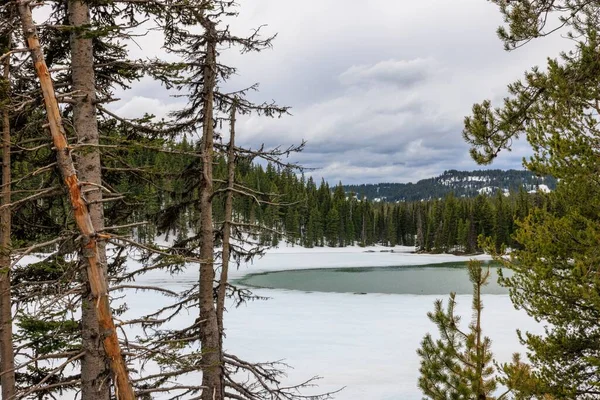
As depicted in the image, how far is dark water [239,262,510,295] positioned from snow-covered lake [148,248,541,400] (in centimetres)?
306

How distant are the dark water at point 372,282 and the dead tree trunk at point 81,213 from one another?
25.2 m

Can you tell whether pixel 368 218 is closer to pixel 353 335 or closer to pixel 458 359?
pixel 353 335

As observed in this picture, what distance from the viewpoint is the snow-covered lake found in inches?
452

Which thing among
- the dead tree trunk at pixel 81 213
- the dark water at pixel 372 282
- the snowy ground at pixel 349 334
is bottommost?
the dark water at pixel 372 282

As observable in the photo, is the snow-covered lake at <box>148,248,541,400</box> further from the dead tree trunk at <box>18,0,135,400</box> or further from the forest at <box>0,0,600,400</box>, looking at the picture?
the dead tree trunk at <box>18,0,135,400</box>

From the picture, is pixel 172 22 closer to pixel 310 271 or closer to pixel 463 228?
pixel 310 271

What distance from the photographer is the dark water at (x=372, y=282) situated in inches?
1109

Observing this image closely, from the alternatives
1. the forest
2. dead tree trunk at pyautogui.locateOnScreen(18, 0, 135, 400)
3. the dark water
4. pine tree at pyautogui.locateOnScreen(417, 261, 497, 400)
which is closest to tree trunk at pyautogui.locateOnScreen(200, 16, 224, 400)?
the forest

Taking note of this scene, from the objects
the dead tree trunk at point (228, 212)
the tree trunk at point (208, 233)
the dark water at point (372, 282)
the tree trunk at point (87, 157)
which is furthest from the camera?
the dark water at point (372, 282)

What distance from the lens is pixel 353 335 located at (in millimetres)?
16062

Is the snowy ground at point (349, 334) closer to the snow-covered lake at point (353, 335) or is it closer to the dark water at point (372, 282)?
the snow-covered lake at point (353, 335)

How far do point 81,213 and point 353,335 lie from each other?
1434 cm

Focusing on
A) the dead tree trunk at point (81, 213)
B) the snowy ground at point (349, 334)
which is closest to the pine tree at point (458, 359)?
the dead tree trunk at point (81, 213)

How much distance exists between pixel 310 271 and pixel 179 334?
3585 cm
